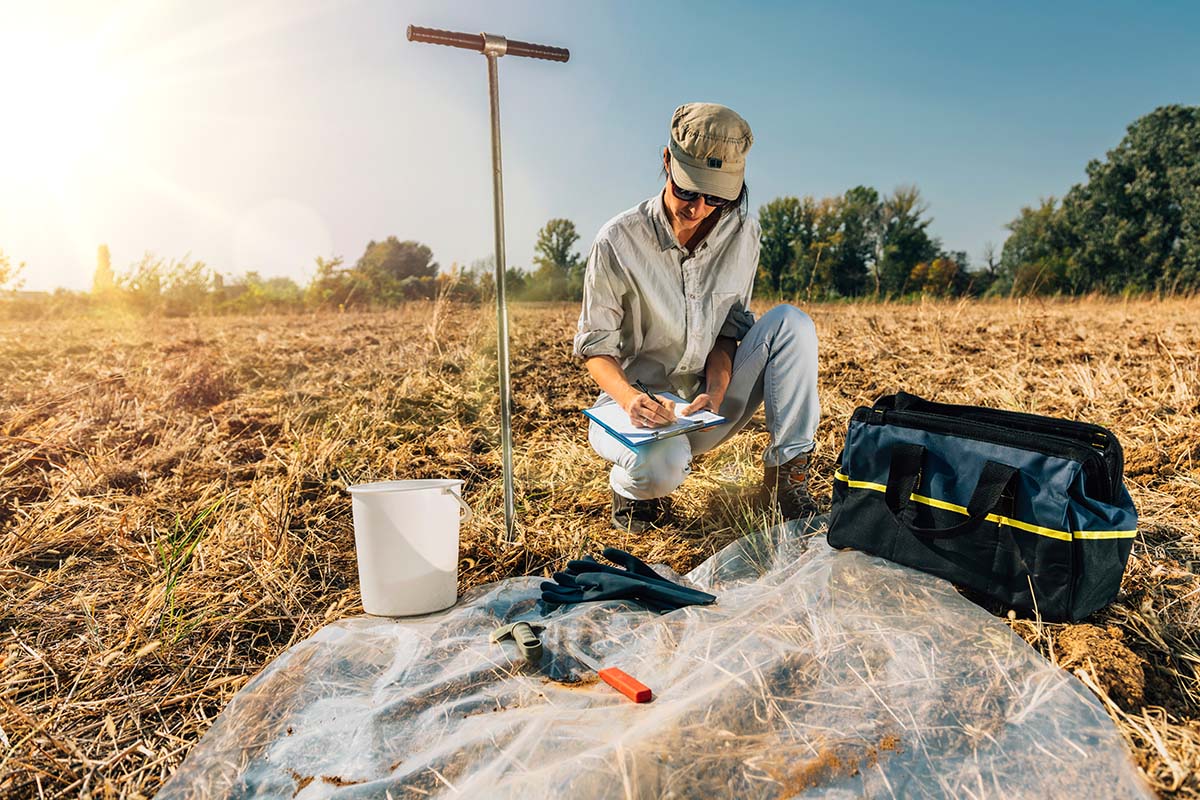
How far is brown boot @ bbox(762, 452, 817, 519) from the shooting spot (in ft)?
7.79

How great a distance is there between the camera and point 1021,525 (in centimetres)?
166

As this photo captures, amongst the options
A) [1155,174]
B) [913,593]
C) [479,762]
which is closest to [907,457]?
[913,593]

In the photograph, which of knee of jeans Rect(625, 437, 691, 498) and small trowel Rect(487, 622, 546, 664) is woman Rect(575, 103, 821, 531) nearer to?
knee of jeans Rect(625, 437, 691, 498)

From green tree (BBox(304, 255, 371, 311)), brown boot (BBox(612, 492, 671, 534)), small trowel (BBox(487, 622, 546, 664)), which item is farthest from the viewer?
green tree (BBox(304, 255, 371, 311))

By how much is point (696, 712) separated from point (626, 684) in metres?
0.18

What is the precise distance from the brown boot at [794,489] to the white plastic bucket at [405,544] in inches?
43.3

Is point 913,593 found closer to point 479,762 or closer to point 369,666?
point 479,762

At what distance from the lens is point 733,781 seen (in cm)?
109

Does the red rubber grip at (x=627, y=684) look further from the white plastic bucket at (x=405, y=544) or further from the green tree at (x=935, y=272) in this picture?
the green tree at (x=935, y=272)

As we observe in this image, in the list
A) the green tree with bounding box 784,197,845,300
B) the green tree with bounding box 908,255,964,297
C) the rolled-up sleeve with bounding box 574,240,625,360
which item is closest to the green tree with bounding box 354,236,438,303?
the rolled-up sleeve with bounding box 574,240,625,360

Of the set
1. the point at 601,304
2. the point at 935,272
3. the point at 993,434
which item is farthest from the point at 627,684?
the point at 935,272

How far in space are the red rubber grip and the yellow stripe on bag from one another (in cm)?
88

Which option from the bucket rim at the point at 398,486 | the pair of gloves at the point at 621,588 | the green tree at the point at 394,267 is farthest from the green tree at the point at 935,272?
the bucket rim at the point at 398,486

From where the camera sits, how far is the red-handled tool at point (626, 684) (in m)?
1.31
